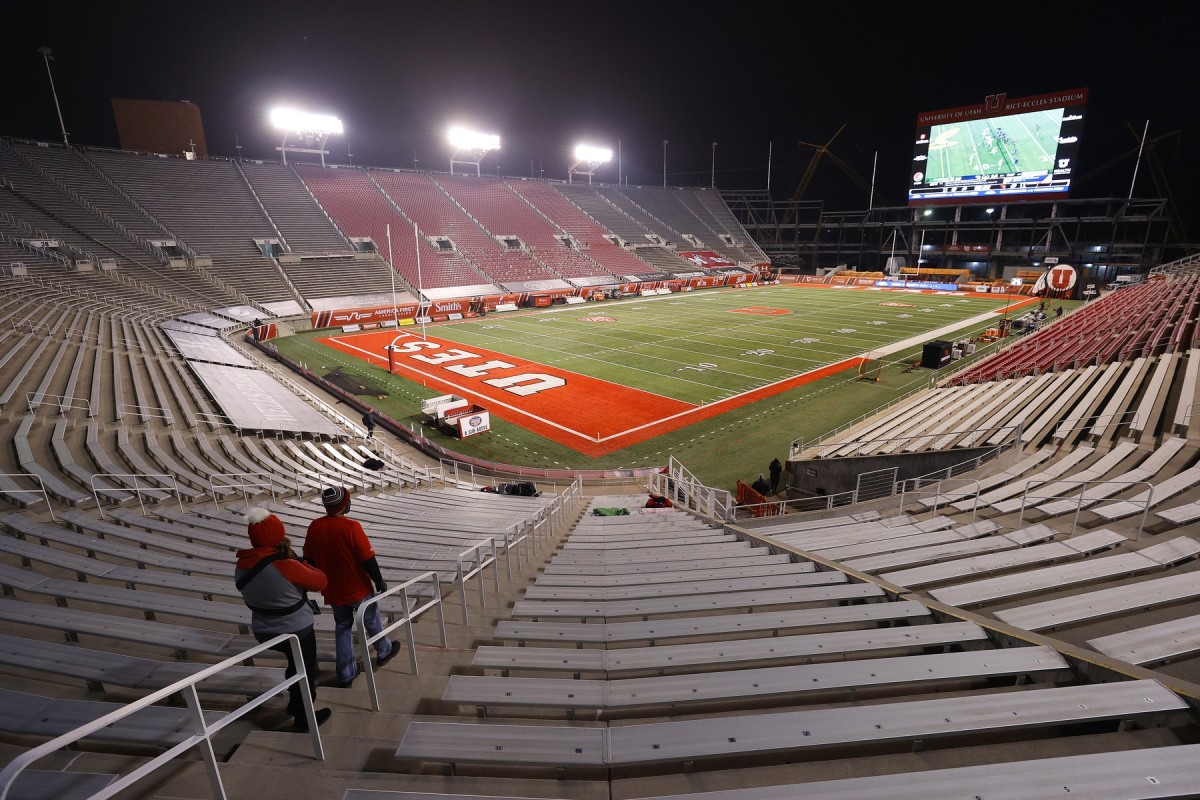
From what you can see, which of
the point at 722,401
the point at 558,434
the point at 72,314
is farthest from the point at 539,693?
the point at 72,314

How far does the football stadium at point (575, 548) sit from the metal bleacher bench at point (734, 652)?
3cm

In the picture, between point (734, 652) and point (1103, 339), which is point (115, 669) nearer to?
point (734, 652)

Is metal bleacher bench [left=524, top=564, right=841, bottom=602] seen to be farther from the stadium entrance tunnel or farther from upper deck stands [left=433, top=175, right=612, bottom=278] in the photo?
upper deck stands [left=433, top=175, right=612, bottom=278]

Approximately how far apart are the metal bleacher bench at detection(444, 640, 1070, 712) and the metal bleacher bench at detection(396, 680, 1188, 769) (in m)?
0.22

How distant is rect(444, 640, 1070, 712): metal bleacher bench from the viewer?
9.73ft

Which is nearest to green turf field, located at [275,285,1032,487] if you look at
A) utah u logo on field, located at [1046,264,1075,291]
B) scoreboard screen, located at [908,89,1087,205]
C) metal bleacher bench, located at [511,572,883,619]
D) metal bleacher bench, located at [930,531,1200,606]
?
utah u logo on field, located at [1046,264,1075,291]

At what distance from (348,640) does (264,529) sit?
3.12 ft

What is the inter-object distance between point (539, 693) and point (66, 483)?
10.5 meters

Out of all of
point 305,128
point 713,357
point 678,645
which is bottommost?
point 713,357

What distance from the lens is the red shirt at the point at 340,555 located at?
3.90 m

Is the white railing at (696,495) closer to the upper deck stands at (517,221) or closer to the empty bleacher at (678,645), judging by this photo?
the empty bleacher at (678,645)

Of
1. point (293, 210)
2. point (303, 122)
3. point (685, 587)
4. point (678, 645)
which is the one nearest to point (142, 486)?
point (685, 587)

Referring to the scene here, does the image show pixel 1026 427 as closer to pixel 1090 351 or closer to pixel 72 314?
pixel 1090 351

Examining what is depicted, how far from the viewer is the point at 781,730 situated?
8.55 feet
